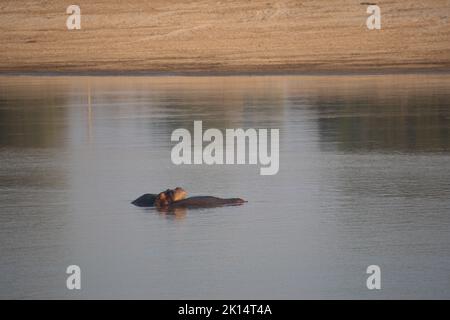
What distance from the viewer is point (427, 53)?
4497 cm

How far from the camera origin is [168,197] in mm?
14305

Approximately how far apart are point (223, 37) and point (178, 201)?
1314 inches

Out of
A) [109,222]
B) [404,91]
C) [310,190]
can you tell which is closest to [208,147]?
[310,190]

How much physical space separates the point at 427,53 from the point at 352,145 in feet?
83.2

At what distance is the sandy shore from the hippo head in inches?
1143

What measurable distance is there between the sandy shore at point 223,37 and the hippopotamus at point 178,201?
28985mm

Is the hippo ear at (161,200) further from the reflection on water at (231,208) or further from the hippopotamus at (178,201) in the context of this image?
the reflection on water at (231,208)

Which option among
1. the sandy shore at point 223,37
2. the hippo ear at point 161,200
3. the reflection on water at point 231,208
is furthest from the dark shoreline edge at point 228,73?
the hippo ear at point 161,200

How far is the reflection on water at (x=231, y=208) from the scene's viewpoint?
1075 cm

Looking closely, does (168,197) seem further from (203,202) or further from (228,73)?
(228,73)

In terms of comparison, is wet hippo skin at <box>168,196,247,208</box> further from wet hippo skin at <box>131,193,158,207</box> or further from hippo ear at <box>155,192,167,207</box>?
wet hippo skin at <box>131,193,158,207</box>

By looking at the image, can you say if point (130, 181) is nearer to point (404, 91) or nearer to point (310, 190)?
point (310, 190)

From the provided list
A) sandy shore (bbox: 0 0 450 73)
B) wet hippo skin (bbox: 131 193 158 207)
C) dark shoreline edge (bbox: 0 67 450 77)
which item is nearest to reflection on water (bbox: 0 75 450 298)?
wet hippo skin (bbox: 131 193 158 207)

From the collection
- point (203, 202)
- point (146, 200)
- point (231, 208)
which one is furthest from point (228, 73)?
point (231, 208)
